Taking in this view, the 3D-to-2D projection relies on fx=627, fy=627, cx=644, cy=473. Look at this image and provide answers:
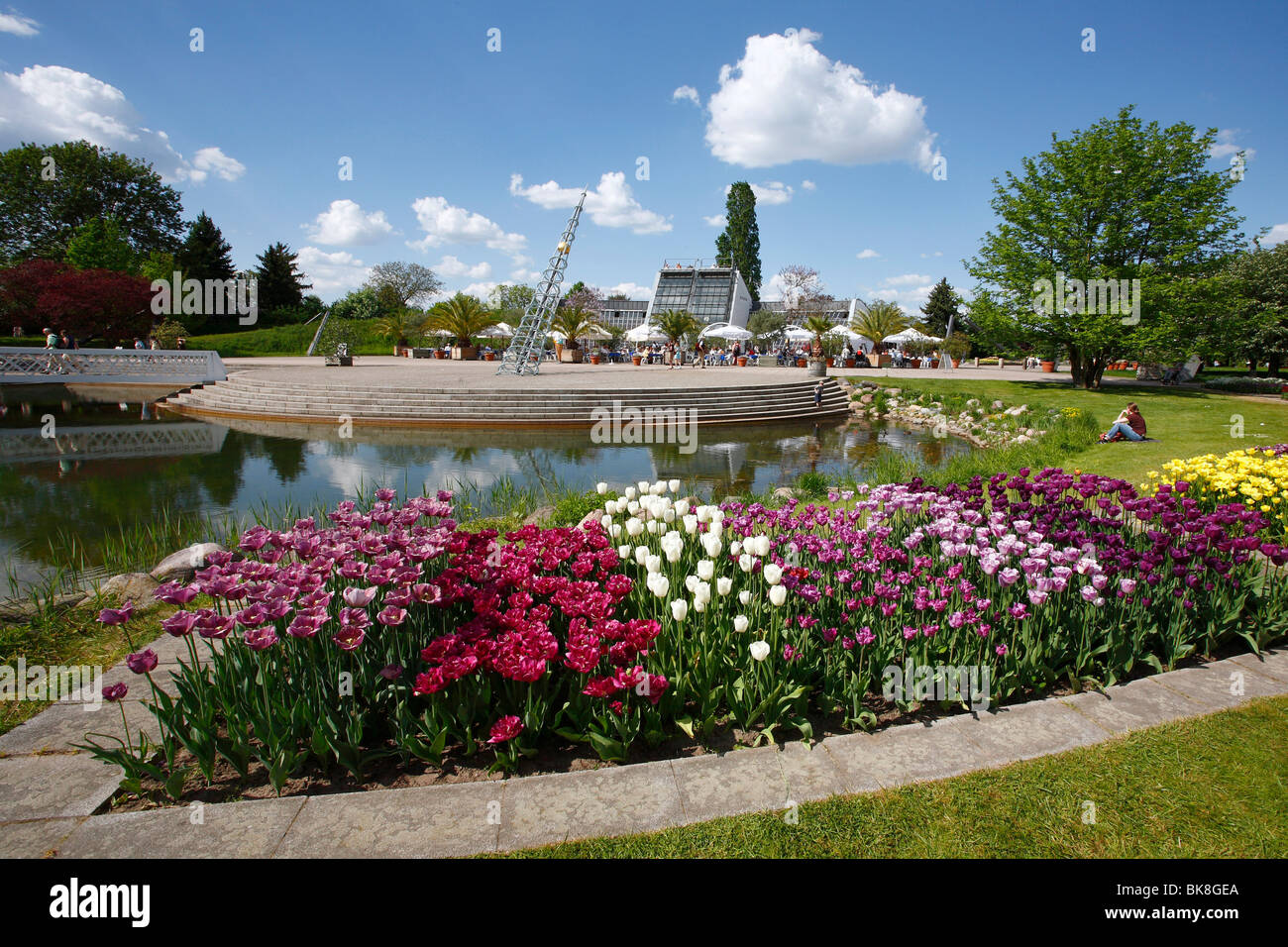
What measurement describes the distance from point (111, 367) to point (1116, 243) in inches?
1502

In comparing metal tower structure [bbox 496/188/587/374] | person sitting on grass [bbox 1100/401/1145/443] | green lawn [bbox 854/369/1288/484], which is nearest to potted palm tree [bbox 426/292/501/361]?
metal tower structure [bbox 496/188/587/374]

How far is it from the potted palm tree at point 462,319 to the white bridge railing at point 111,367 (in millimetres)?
16986

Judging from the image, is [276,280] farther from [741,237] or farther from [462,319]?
[741,237]

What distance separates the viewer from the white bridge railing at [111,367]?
80.3ft

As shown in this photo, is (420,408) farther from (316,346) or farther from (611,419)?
(316,346)

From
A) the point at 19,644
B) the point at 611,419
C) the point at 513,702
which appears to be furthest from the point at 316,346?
the point at 513,702

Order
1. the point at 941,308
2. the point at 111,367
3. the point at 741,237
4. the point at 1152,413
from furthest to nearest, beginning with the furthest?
the point at 741,237 < the point at 941,308 < the point at 111,367 < the point at 1152,413

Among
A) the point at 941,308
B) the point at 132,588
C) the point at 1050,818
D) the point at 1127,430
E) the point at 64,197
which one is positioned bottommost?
A: the point at 1050,818

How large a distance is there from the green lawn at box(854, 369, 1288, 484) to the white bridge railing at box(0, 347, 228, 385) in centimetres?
2812

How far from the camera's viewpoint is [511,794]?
9.04ft

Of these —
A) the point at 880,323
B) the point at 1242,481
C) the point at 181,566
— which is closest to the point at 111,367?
the point at 181,566

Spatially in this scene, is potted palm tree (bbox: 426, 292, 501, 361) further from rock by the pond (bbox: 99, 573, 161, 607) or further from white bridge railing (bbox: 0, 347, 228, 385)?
rock by the pond (bbox: 99, 573, 161, 607)

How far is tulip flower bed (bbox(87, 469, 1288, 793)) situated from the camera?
2939 mm
